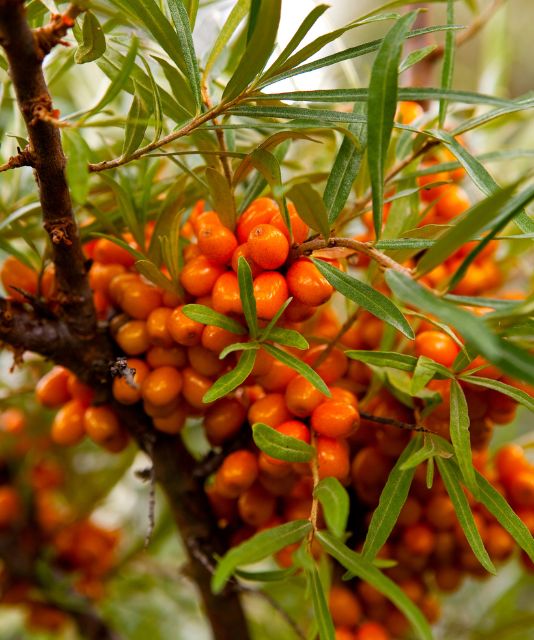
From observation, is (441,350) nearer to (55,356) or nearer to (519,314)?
(519,314)

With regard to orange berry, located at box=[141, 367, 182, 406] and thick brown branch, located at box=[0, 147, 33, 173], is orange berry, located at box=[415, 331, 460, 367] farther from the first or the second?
thick brown branch, located at box=[0, 147, 33, 173]

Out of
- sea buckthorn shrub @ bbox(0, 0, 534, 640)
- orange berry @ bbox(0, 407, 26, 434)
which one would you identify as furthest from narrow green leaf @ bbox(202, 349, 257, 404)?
orange berry @ bbox(0, 407, 26, 434)

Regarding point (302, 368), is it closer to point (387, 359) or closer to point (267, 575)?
point (387, 359)

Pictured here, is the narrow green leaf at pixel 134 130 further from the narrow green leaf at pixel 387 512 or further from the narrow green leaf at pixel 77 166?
the narrow green leaf at pixel 387 512

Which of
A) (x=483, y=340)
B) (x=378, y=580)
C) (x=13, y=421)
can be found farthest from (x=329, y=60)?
(x=13, y=421)

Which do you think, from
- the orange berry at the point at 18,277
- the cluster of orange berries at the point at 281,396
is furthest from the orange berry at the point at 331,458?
the orange berry at the point at 18,277
